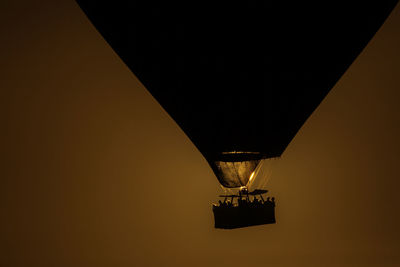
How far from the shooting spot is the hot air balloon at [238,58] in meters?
1.46

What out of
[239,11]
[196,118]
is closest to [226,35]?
[239,11]

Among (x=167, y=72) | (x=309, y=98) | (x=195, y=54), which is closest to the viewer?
(x=195, y=54)

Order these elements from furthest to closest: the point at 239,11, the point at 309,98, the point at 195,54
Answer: the point at 309,98 < the point at 195,54 < the point at 239,11

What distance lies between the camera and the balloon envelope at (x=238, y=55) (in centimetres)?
146

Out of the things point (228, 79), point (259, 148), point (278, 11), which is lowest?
point (259, 148)

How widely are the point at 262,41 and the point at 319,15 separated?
0.56 feet

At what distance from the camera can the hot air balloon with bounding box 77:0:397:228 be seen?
4.78 ft

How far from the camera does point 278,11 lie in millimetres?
1420

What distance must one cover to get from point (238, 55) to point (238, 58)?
1 centimetres

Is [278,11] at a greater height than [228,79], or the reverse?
[278,11]

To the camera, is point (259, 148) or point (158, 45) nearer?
point (158, 45)

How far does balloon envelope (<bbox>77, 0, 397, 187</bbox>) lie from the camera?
1455 millimetres

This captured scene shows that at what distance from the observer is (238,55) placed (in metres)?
1.53

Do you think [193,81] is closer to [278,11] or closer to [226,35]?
[226,35]
